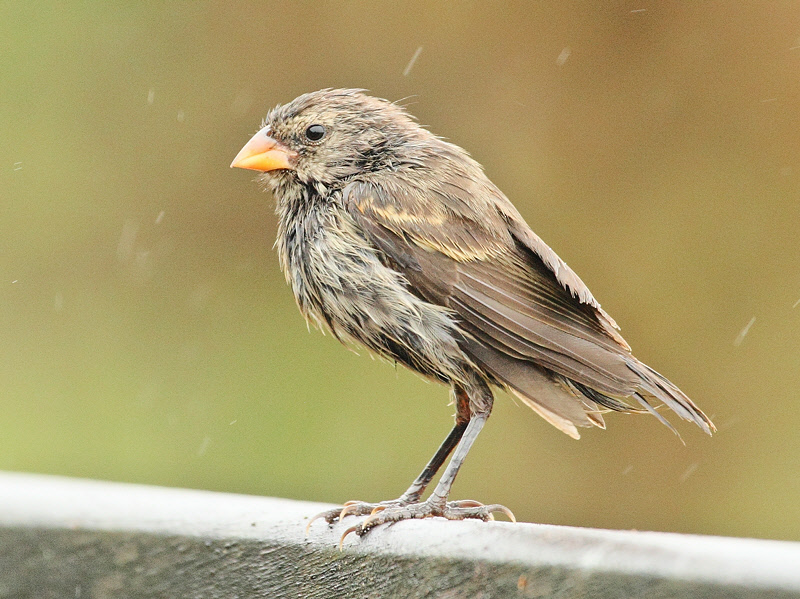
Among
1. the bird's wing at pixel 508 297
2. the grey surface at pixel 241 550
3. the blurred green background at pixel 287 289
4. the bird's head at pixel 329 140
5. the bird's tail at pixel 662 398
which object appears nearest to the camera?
the grey surface at pixel 241 550

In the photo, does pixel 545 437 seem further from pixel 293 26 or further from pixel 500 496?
pixel 293 26

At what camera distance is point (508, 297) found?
3.34 meters

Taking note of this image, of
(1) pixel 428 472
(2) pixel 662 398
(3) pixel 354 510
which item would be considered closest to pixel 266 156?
(1) pixel 428 472

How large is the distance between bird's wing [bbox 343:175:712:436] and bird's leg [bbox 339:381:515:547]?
0.13 meters

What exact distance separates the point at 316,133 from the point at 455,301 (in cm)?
87

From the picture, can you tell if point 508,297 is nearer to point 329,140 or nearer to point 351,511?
point 351,511

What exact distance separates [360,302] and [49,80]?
4342 mm

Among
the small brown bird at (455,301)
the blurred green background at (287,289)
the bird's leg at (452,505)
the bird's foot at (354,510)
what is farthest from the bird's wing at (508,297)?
the blurred green background at (287,289)

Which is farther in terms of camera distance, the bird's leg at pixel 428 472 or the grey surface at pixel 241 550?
the bird's leg at pixel 428 472

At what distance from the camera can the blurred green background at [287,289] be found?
20.0 ft

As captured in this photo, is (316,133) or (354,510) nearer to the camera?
(354,510)

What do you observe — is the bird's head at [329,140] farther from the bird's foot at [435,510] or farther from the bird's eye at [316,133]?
the bird's foot at [435,510]

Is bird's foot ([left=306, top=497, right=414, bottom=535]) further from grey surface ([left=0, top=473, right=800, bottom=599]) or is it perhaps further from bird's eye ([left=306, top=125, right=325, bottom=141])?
bird's eye ([left=306, top=125, right=325, bottom=141])

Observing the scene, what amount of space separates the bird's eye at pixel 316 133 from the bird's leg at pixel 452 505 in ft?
3.34
